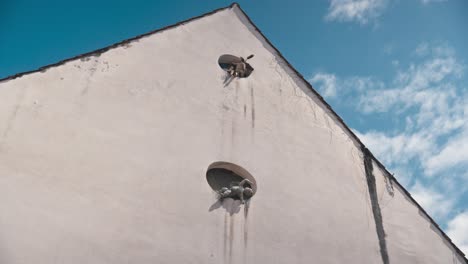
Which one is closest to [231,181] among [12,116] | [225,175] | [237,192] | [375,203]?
[225,175]

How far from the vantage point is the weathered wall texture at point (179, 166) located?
5.75 metres

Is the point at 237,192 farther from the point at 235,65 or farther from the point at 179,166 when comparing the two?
the point at 235,65

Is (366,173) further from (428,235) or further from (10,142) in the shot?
(10,142)

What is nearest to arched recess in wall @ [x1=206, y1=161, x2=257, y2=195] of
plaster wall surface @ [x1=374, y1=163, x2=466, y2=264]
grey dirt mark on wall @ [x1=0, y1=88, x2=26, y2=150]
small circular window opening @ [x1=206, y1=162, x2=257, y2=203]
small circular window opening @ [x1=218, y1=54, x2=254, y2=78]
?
small circular window opening @ [x1=206, y1=162, x2=257, y2=203]

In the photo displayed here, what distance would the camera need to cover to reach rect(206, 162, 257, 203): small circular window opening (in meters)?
7.21

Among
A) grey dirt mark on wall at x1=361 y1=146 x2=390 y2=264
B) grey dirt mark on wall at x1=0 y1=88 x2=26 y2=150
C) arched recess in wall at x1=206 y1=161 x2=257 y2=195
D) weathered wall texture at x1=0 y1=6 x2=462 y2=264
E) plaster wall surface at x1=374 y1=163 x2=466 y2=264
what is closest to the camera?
weathered wall texture at x1=0 y1=6 x2=462 y2=264

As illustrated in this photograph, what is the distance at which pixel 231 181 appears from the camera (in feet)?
25.3

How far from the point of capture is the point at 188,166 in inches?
282

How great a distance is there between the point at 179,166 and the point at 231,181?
3.30 ft

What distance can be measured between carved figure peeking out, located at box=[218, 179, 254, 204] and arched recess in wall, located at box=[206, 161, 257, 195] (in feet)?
0.62

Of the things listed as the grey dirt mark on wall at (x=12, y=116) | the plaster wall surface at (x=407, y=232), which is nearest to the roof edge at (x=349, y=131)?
the plaster wall surface at (x=407, y=232)

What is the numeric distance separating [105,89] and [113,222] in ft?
7.35

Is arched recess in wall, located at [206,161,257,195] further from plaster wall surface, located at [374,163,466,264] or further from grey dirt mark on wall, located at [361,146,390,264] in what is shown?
plaster wall surface, located at [374,163,466,264]

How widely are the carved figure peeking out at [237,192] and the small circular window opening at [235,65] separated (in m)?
2.70
